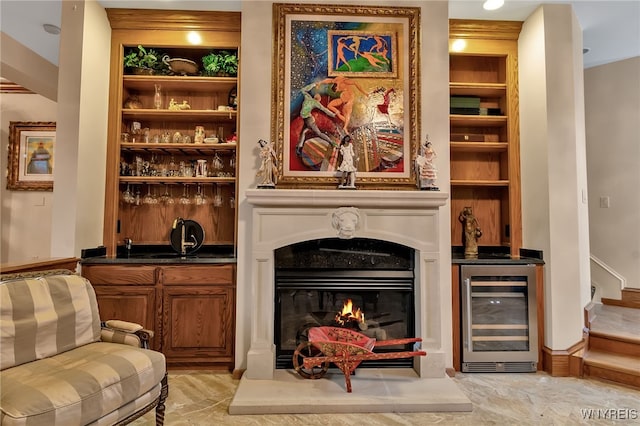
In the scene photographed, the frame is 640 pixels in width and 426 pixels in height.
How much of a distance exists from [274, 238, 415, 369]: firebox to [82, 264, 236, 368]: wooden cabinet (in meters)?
0.48

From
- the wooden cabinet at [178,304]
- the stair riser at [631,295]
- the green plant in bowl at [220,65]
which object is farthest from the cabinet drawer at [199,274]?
the stair riser at [631,295]

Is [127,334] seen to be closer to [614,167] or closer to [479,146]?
[479,146]

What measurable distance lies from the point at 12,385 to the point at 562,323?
3.73 meters

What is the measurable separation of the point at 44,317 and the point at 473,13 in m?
4.14

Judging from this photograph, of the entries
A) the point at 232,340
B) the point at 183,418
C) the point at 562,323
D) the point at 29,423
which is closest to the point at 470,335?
the point at 562,323

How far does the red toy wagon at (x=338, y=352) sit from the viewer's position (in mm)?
2387

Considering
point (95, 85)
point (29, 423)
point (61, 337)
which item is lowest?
point (29, 423)

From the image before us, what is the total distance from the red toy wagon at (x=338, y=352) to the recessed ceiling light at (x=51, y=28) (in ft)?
13.2

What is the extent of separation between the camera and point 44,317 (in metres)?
1.86

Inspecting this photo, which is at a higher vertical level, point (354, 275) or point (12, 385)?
point (354, 275)

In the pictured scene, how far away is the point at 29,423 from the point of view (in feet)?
4.49

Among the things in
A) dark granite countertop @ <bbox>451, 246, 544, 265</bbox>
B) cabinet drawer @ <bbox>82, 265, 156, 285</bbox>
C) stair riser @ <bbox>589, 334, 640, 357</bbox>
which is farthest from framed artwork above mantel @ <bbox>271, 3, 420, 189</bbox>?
stair riser @ <bbox>589, 334, 640, 357</bbox>

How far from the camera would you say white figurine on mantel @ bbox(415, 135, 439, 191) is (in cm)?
283

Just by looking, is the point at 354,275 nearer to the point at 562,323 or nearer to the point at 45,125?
the point at 562,323
